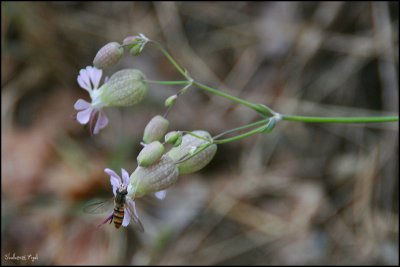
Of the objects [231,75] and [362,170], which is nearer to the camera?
[362,170]

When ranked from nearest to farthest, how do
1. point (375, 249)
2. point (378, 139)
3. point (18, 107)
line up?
point (375, 249) < point (378, 139) < point (18, 107)

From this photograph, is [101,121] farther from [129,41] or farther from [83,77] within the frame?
[129,41]

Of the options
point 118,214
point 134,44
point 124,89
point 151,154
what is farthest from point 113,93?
point 118,214

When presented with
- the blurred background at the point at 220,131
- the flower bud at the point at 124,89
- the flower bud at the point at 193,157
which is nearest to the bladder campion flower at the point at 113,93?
the flower bud at the point at 124,89

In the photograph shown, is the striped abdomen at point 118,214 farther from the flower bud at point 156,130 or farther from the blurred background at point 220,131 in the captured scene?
the blurred background at point 220,131

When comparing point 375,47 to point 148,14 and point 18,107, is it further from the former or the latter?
point 18,107

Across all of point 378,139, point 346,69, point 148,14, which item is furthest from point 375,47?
point 148,14

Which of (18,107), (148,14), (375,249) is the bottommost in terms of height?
(375,249)
